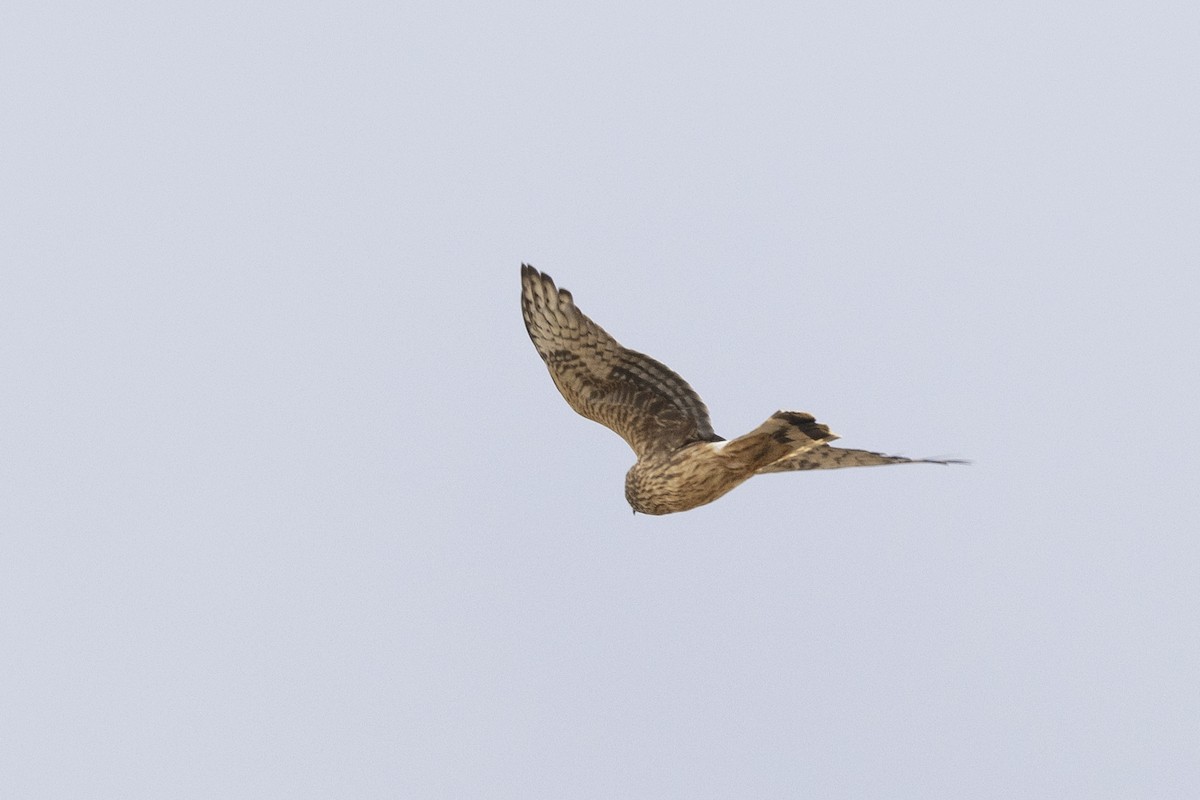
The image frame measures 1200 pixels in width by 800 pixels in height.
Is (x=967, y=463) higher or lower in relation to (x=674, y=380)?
lower

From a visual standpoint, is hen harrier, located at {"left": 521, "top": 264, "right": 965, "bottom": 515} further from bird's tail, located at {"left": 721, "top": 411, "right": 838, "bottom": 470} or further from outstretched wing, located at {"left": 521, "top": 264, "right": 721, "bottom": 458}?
bird's tail, located at {"left": 721, "top": 411, "right": 838, "bottom": 470}

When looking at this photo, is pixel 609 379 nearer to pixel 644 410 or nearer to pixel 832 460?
pixel 644 410

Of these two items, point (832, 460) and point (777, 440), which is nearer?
point (777, 440)

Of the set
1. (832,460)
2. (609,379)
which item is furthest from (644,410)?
(832,460)

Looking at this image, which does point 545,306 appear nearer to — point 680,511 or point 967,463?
point 680,511

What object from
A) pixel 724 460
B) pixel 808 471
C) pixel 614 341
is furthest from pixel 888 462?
pixel 614 341
